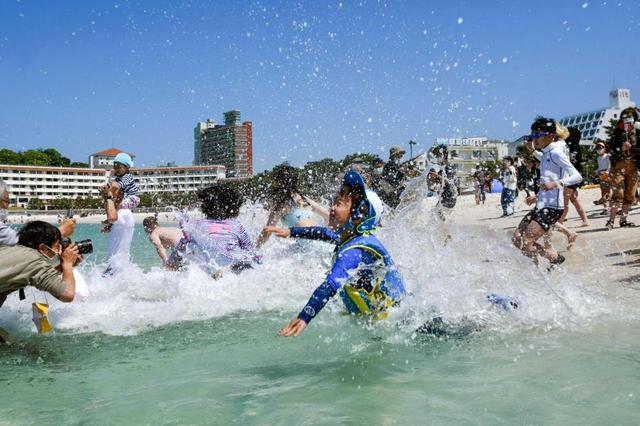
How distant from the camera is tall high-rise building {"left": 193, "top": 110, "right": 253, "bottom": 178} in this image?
52.1 ft

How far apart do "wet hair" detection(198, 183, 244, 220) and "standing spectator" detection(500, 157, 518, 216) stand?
43.2 ft

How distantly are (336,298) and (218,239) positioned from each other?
251 cm

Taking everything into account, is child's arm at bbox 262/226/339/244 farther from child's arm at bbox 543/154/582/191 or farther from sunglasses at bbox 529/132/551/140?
sunglasses at bbox 529/132/551/140

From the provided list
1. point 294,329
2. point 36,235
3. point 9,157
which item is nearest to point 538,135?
point 294,329

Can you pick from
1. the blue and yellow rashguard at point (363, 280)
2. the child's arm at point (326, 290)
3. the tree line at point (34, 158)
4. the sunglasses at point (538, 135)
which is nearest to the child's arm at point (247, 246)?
the blue and yellow rashguard at point (363, 280)

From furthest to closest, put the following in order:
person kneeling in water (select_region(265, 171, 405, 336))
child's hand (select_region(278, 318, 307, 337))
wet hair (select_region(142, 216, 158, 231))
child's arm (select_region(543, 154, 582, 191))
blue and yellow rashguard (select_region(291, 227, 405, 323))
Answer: wet hair (select_region(142, 216, 158, 231)), child's arm (select_region(543, 154, 582, 191)), person kneeling in water (select_region(265, 171, 405, 336)), blue and yellow rashguard (select_region(291, 227, 405, 323)), child's hand (select_region(278, 318, 307, 337))

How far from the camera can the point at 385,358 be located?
4113 mm

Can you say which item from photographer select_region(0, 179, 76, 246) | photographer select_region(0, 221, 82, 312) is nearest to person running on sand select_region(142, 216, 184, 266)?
photographer select_region(0, 179, 76, 246)

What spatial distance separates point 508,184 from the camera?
60.4 ft

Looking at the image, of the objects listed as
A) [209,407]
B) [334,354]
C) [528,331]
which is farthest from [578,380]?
[209,407]

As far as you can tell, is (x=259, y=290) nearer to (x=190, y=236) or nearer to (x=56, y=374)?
(x=190, y=236)

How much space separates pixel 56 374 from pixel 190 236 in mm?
2929

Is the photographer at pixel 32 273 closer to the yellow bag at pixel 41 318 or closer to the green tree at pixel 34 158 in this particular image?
the yellow bag at pixel 41 318

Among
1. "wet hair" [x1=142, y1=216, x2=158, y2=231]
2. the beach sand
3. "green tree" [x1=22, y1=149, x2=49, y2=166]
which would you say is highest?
"green tree" [x1=22, y1=149, x2=49, y2=166]
